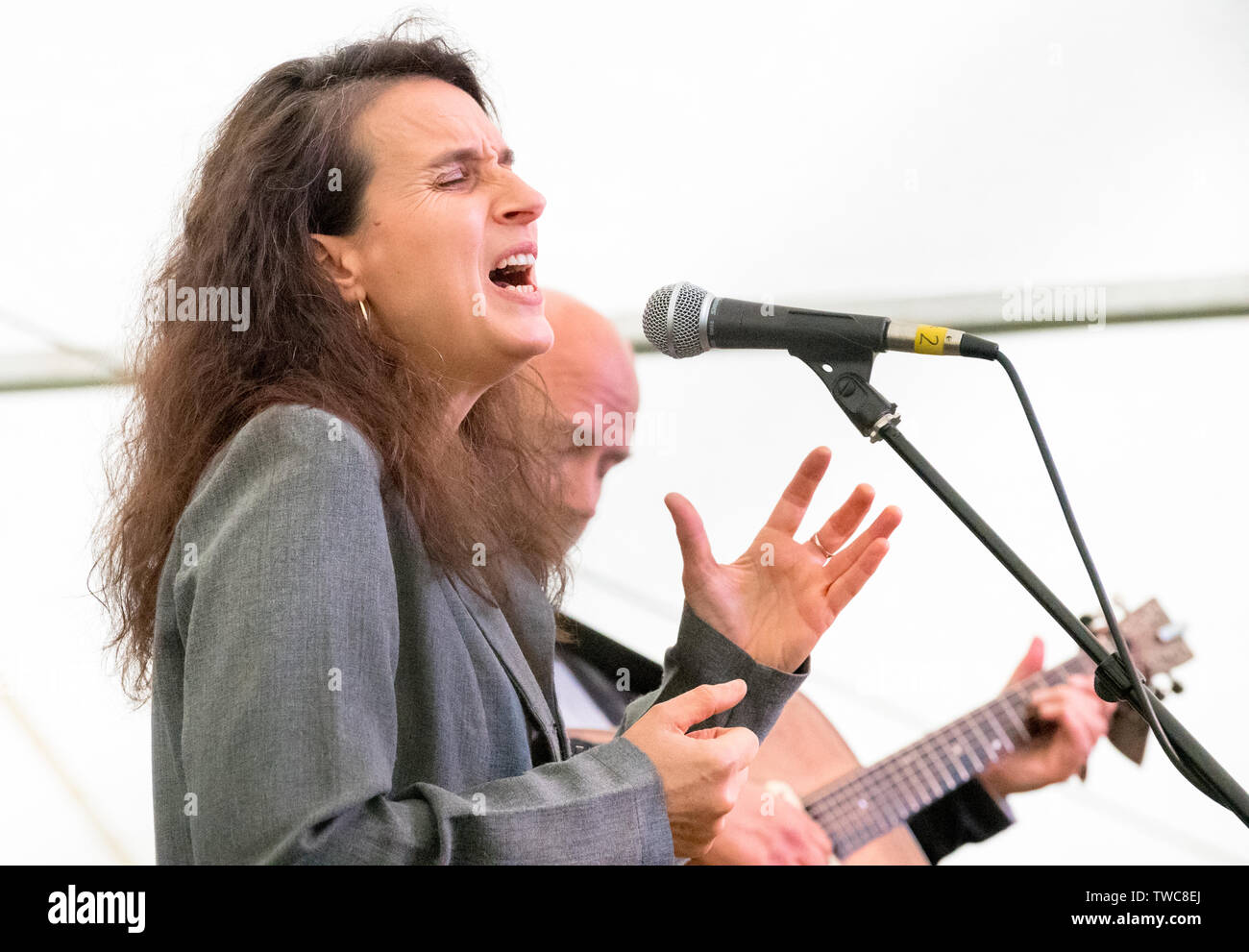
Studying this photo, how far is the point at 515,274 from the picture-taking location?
1.25m

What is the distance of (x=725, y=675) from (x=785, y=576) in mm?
134

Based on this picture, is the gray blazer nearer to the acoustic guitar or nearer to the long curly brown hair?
the long curly brown hair

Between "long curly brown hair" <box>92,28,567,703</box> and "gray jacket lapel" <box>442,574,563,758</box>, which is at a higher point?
"long curly brown hair" <box>92,28,567,703</box>

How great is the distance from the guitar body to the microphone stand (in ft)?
2.74

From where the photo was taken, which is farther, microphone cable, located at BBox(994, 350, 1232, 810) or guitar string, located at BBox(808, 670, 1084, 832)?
guitar string, located at BBox(808, 670, 1084, 832)

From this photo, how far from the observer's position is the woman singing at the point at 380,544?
79 cm

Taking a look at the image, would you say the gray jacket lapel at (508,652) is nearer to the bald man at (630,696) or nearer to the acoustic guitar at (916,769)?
the bald man at (630,696)

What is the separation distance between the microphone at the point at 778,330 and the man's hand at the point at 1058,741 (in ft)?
3.14

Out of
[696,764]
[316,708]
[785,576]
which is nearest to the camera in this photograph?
[316,708]

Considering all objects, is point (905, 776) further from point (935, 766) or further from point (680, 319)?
point (680, 319)

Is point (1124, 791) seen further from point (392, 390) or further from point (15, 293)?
point (15, 293)

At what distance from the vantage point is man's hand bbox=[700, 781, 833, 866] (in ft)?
4.92

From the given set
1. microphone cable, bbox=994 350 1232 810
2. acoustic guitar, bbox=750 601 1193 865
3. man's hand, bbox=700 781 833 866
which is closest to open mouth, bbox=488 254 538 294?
microphone cable, bbox=994 350 1232 810

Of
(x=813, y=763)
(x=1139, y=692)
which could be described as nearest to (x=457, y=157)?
(x=1139, y=692)
